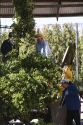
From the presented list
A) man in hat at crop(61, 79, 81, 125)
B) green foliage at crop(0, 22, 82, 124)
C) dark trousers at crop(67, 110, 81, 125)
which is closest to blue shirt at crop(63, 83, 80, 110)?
man in hat at crop(61, 79, 81, 125)

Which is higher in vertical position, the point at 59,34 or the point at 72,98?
the point at 72,98

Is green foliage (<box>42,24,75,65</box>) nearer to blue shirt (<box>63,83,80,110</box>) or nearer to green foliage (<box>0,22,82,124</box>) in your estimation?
blue shirt (<box>63,83,80,110</box>)

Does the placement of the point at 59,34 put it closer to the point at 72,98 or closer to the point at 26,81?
the point at 72,98

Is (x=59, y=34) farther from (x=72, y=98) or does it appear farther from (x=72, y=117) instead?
(x=72, y=117)

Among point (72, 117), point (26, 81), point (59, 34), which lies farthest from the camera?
point (59, 34)

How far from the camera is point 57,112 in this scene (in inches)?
418

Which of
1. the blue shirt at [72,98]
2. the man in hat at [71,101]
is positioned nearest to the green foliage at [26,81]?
the man in hat at [71,101]

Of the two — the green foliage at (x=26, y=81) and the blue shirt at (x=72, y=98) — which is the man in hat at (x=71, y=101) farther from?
the green foliage at (x=26, y=81)

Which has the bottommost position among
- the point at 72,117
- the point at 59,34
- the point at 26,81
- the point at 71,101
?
the point at 59,34

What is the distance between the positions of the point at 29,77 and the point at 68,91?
107 inches

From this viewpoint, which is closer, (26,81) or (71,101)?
(26,81)

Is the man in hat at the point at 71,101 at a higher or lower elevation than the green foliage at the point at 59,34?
higher

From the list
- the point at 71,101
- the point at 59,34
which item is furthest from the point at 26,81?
the point at 59,34

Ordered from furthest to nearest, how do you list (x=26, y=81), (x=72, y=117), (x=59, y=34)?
(x=59, y=34) → (x=72, y=117) → (x=26, y=81)
